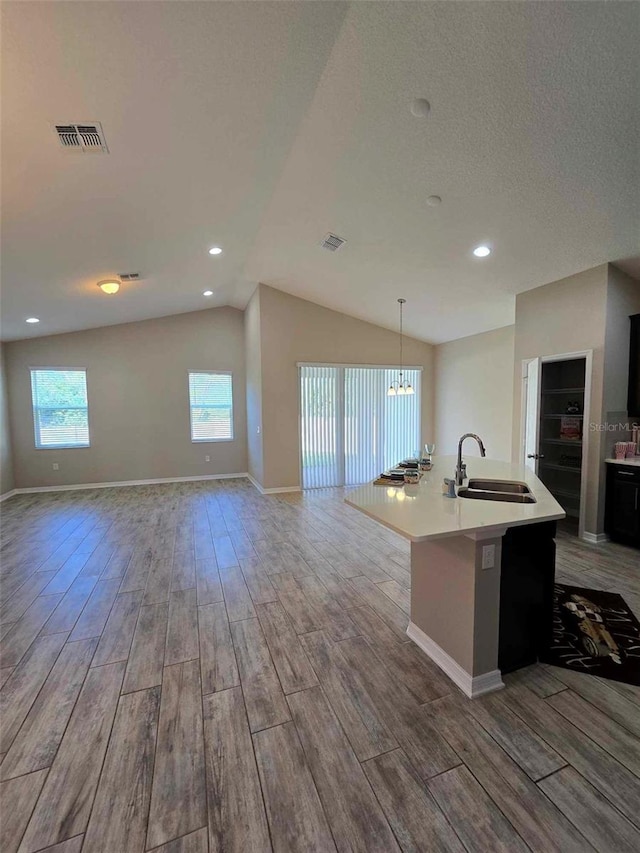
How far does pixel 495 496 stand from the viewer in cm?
247

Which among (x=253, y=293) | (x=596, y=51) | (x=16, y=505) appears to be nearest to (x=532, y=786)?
(x=596, y=51)

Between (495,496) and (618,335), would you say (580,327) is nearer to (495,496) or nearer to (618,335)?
(618,335)

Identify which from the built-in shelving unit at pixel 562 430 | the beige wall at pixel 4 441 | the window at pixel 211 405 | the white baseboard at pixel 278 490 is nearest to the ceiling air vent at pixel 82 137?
the built-in shelving unit at pixel 562 430

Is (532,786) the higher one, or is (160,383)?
(160,383)

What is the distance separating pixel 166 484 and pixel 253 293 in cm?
415

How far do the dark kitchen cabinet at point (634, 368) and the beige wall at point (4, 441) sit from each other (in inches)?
359

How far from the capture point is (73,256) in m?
3.79

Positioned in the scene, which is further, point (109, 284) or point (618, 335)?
point (109, 284)

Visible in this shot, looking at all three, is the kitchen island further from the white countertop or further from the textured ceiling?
the textured ceiling

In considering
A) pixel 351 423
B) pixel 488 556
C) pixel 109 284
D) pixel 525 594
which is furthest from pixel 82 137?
pixel 351 423

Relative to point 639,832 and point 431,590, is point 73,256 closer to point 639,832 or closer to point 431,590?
point 431,590

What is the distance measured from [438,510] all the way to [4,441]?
7484mm

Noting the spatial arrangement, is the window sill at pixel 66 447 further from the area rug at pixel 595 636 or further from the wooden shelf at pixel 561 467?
the wooden shelf at pixel 561 467

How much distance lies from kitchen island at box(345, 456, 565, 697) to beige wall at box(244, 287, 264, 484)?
175 inches
